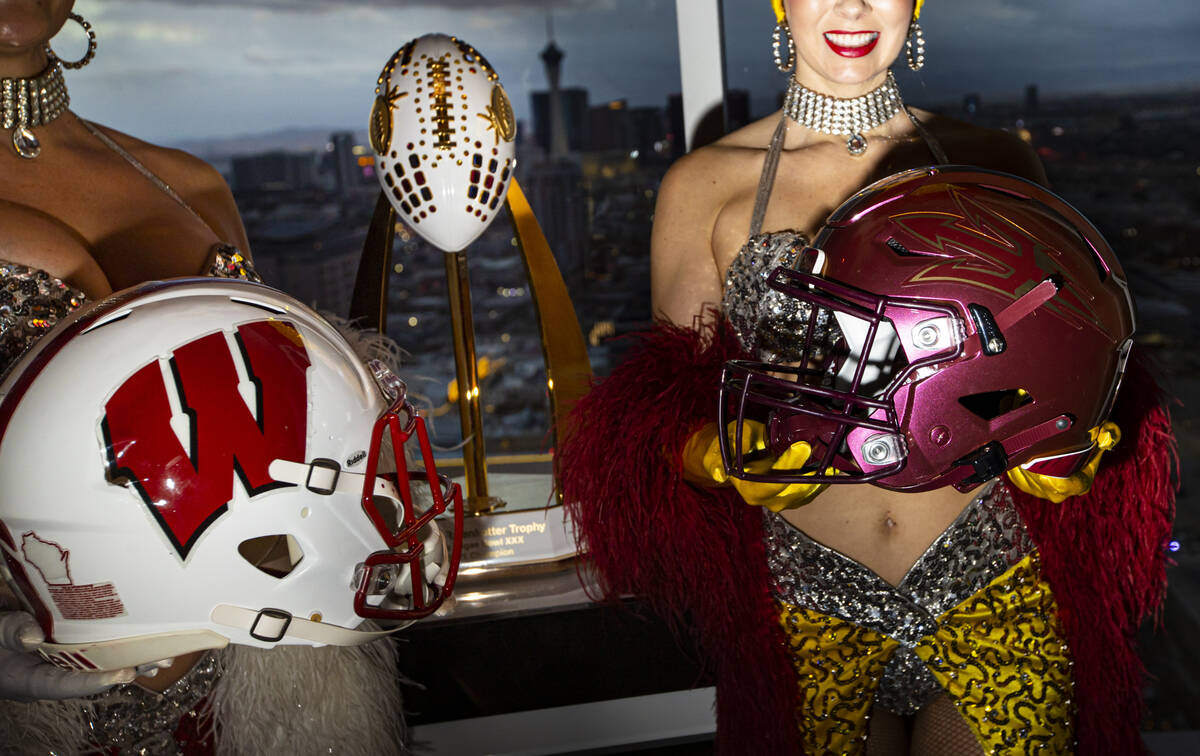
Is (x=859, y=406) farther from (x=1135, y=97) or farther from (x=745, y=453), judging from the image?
(x=1135, y=97)


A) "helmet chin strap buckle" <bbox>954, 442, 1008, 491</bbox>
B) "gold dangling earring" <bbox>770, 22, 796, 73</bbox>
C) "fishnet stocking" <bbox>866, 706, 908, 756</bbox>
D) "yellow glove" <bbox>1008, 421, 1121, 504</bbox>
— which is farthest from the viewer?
"gold dangling earring" <bbox>770, 22, 796, 73</bbox>

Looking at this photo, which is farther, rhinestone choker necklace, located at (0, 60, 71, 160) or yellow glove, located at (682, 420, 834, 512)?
rhinestone choker necklace, located at (0, 60, 71, 160)

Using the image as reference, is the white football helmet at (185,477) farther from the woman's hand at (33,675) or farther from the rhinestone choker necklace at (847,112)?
the rhinestone choker necklace at (847,112)

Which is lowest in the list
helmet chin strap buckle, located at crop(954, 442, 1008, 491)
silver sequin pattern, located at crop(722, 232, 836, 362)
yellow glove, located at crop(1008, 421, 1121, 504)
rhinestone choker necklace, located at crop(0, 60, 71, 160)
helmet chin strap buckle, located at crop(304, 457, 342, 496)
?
yellow glove, located at crop(1008, 421, 1121, 504)

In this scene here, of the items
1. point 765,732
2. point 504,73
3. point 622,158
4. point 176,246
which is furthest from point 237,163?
point 765,732

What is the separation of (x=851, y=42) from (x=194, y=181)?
0.98 m

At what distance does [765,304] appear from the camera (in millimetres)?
1376

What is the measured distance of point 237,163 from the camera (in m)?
3.38

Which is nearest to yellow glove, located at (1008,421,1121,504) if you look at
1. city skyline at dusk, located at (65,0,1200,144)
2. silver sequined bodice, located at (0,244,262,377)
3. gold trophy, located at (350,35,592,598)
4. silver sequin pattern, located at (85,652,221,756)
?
gold trophy, located at (350,35,592,598)

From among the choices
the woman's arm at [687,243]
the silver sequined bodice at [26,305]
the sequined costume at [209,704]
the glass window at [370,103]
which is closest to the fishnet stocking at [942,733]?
the woman's arm at [687,243]

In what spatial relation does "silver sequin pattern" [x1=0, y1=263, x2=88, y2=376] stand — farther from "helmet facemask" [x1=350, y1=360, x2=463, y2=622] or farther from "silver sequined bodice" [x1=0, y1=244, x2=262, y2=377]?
"helmet facemask" [x1=350, y1=360, x2=463, y2=622]

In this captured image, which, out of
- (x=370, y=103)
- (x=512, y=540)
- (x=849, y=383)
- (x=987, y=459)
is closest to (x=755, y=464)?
(x=849, y=383)

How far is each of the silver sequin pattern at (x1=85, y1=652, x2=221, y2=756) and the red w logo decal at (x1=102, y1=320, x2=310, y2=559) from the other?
0.98ft

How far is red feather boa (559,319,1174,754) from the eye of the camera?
136 centimetres
